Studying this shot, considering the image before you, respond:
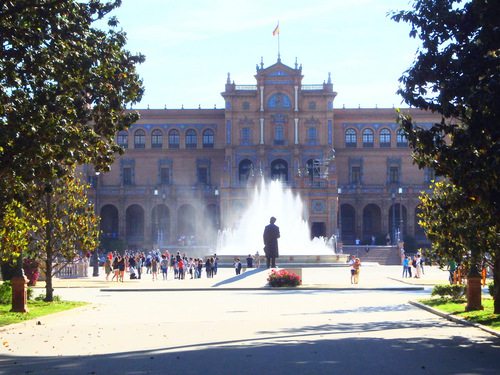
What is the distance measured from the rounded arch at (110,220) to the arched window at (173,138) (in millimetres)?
9847

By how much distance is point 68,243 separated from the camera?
85.1 feet

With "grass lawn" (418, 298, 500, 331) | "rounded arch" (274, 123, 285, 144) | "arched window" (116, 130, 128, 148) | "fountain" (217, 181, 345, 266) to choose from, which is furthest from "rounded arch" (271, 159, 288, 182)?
"grass lawn" (418, 298, 500, 331)

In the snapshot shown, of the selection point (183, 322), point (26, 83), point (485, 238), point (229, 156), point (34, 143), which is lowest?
point (183, 322)

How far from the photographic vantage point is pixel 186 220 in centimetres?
8925

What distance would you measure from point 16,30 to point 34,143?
2.17 m

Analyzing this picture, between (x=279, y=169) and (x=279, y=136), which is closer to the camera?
(x=279, y=136)

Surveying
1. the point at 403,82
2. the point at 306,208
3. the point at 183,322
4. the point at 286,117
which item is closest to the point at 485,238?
the point at 403,82

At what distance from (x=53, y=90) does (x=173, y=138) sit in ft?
252

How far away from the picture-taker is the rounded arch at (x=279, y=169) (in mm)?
87562

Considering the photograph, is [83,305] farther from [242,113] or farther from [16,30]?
[242,113]

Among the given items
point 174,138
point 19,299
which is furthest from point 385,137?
point 19,299

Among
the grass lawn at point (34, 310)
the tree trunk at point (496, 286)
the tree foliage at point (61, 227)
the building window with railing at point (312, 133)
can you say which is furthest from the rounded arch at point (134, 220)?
the tree trunk at point (496, 286)

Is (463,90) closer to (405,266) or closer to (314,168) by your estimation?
(405,266)

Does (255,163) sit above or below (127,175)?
above
